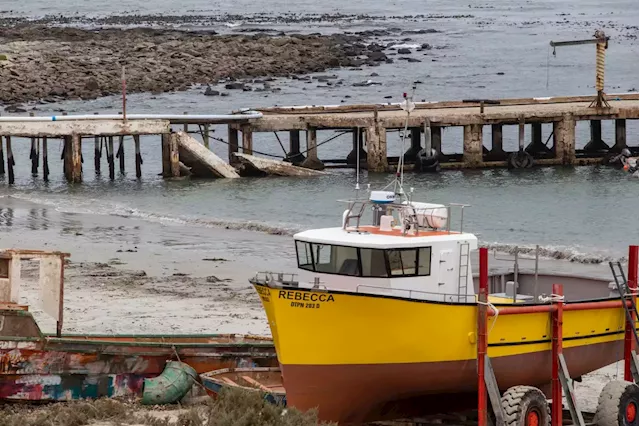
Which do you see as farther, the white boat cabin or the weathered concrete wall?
the weathered concrete wall

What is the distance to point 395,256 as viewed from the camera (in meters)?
16.9

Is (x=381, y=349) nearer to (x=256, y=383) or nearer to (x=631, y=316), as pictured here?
(x=256, y=383)

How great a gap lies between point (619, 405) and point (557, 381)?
954 mm

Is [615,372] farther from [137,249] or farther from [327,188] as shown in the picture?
[327,188]

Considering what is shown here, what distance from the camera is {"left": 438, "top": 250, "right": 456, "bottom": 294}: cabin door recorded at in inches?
681

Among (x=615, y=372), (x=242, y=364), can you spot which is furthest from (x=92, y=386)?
(x=615, y=372)

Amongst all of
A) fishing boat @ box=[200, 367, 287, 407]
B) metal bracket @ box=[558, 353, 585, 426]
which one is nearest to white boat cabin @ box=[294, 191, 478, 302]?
metal bracket @ box=[558, 353, 585, 426]

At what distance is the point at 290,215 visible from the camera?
42.7 m

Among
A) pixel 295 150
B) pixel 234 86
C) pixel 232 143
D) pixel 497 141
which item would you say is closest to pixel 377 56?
pixel 234 86

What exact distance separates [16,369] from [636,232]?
85.8ft

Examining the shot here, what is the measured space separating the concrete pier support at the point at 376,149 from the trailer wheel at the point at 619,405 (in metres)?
31.0

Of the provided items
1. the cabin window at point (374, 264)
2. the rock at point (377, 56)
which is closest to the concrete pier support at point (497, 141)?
the cabin window at point (374, 264)

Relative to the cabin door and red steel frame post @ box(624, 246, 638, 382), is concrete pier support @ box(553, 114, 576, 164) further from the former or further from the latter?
the cabin door

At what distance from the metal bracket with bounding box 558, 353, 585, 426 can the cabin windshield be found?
7.10 feet
